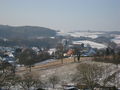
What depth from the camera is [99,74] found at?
24.0 metres

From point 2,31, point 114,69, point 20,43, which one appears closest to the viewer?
point 114,69

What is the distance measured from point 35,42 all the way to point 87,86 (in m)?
110

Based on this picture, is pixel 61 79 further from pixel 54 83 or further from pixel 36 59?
pixel 36 59

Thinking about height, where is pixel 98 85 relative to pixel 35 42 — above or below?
above

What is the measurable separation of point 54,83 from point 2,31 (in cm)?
16256

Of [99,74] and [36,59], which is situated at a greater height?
[99,74]

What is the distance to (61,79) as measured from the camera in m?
32.5

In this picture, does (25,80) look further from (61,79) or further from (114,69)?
(114,69)

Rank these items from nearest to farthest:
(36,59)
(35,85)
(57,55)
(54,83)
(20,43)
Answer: (35,85)
(54,83)
(36,59)
(57,55)
(20,43)

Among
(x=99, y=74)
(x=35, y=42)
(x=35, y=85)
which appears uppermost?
(x=99, y=74)

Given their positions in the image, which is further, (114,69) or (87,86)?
(114,69)

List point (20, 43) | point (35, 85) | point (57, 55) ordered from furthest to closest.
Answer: point (20, 43)
point (57, 55)
point (35, 85)

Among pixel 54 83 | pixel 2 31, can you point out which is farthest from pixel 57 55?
pixel 2 31

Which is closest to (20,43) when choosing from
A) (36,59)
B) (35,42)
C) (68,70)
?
(35,42)
